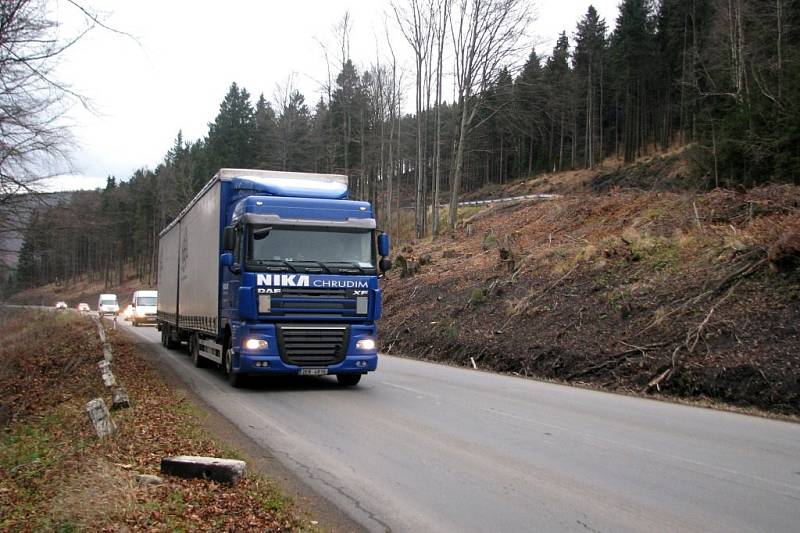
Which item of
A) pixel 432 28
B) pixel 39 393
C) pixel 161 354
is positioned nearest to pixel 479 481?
pixel 39 393

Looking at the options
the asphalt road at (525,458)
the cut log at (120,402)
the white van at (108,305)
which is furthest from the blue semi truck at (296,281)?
the white van at (108,305)

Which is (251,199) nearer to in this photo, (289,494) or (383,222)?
(289,494)

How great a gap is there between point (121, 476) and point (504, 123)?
37321 mm

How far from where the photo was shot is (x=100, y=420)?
7.95 metres

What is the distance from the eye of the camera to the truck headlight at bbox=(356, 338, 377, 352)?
1220 cm

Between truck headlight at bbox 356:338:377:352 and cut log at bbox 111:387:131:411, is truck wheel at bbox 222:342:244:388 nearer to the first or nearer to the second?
truck headlight at bbox 356:338:377:352

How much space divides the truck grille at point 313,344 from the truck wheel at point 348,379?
4.27 ft

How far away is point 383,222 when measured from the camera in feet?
176

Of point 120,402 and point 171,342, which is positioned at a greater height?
point 120,402

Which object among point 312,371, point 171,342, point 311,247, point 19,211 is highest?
point 19,211

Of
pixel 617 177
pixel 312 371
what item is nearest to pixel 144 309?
pixel 312 371

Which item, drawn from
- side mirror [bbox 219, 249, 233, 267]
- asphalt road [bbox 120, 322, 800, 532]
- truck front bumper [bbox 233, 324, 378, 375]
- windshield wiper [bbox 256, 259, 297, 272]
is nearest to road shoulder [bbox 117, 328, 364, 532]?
asphalt road [bbox 120, 322, 800, 532]

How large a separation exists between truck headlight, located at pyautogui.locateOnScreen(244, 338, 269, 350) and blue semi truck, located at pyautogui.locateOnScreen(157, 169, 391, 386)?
0.06 feet

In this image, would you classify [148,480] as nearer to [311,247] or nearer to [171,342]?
[311,247]
